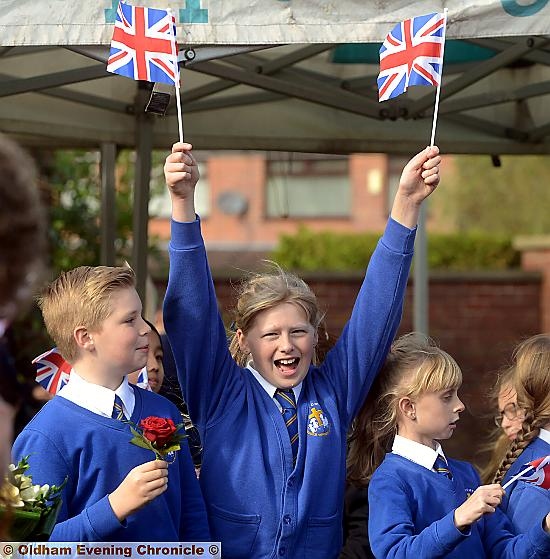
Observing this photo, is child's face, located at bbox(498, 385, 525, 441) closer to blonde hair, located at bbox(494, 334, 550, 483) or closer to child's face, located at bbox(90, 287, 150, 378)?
blonde hair, located at bbox(494, 334, 550, 483)

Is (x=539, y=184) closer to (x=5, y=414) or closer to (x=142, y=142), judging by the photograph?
(x=142, y=142)

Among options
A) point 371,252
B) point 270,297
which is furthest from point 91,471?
point 371,252

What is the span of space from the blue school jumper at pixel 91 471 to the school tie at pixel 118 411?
0.02 metres

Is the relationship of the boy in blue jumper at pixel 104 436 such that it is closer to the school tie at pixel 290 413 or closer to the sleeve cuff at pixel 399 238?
the school tie at pixel 290 413

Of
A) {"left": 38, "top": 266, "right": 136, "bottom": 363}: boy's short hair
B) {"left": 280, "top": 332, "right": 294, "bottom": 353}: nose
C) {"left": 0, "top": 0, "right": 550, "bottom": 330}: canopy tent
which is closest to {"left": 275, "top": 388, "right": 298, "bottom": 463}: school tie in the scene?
{"left": 280, "top": 332, "right": 294, "bottom": 353}: nose

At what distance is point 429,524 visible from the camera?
327cm

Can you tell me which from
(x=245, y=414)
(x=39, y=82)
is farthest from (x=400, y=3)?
(x=39, y=82)

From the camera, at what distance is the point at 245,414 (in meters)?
3.33

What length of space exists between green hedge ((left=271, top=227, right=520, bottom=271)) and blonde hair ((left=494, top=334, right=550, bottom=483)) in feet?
37.4

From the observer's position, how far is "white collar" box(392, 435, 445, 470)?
3365mm

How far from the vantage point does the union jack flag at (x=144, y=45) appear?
3230mm

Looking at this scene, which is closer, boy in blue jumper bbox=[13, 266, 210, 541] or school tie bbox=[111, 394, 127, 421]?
boy in blue jumper bbox=[13, 266, 210, 541]

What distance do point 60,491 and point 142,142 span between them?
2783 mm

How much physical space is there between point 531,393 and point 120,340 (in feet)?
4.36
